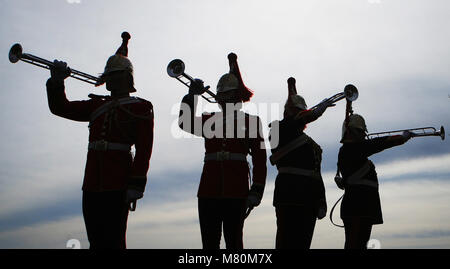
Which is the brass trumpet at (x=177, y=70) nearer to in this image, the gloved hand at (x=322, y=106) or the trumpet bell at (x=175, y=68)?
the trumpet bell at (x=175, y=68)

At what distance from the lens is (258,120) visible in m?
9.28

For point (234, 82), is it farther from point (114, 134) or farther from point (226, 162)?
point (114, 134)

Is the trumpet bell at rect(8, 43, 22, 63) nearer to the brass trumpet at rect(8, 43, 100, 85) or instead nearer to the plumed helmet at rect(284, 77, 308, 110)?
the brass trumpet at rect(8, 43, 100, 85)

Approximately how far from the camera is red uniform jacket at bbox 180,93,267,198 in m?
8.59

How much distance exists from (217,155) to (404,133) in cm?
657

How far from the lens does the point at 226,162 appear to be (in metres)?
8.73

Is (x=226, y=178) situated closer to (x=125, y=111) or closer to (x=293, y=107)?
(x=125, y=111)

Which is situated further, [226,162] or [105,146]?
[226,162]

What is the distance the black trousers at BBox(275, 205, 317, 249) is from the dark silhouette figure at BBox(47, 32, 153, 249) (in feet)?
9.44

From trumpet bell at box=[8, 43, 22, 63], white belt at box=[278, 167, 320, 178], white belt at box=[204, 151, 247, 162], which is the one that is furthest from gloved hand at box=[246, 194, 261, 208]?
trumpet bell at box=[8, 43, 22, 63]

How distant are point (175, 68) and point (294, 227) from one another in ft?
11.3

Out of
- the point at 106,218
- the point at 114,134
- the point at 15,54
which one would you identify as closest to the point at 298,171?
the point at 114,134

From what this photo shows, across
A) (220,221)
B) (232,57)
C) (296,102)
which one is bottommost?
(220,221)

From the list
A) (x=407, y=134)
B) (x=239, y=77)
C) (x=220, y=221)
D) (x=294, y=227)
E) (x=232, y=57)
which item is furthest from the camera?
(x=407, y=134)
